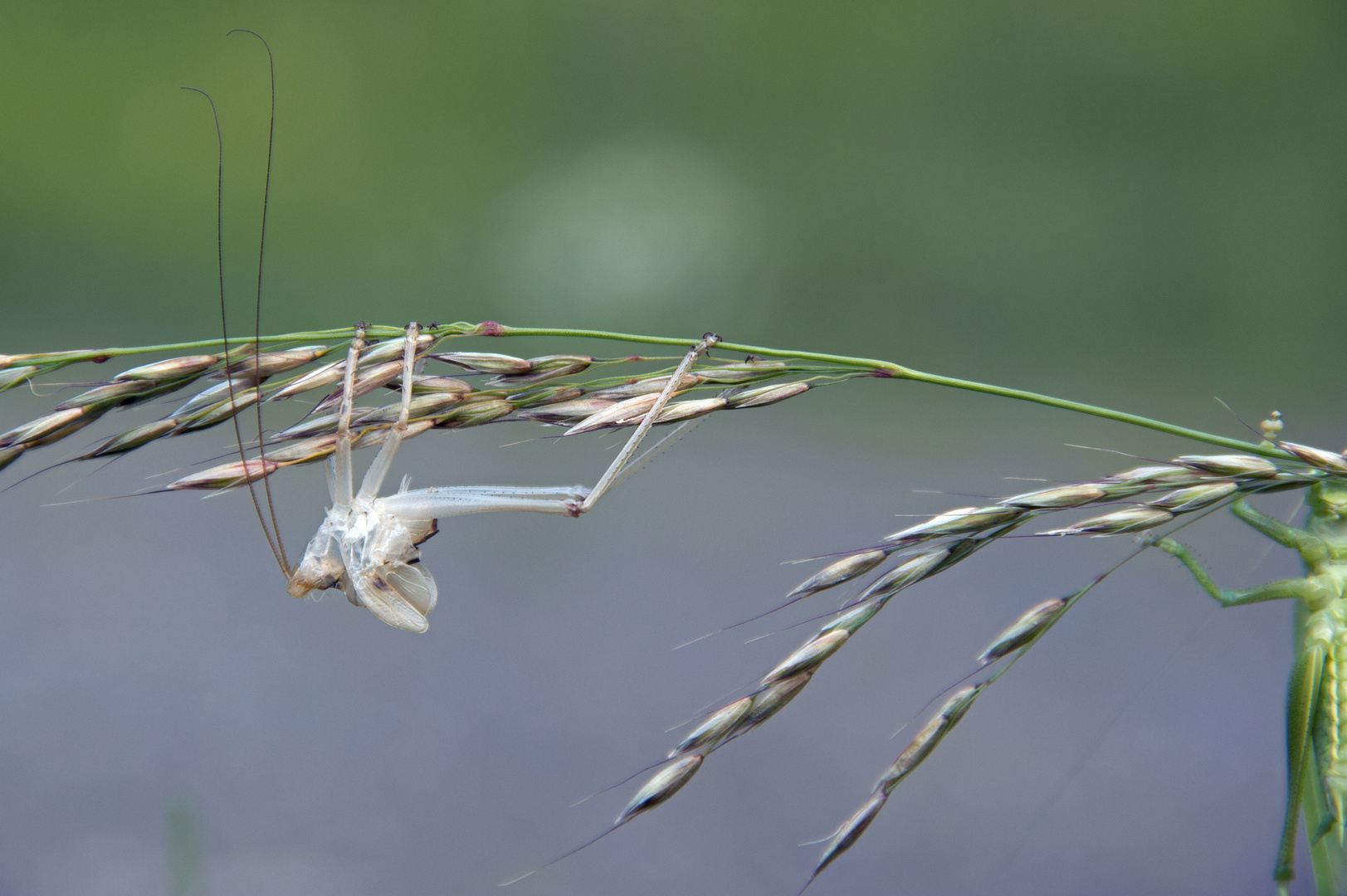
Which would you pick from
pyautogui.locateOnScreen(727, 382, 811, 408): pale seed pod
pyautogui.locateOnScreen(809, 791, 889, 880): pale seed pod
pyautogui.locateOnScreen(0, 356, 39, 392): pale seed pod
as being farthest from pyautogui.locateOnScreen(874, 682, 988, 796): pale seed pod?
pyautogui.locateOnScreen(0, 356, 39, 392): pale seed pod

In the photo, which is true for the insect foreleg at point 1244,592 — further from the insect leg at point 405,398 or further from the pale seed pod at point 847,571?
the insect leg at point 405,398

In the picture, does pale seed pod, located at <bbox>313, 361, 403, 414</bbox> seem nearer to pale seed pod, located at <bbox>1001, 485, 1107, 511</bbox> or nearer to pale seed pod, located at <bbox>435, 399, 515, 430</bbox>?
pale seed pod, located at <bbox>435, 399, 515, 430</bbox>

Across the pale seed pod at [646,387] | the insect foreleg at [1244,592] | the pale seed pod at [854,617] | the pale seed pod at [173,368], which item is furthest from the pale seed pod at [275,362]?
the insect foreleg at [1244,592]

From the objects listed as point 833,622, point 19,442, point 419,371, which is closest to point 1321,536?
point 833,622

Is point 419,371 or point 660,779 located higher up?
point 419,371

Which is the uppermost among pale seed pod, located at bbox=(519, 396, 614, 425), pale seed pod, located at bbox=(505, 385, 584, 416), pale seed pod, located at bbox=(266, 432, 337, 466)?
pale seed pod, located at bbox=(505, 385, 584, 416)

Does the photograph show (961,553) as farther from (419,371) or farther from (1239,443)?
(419,371)
